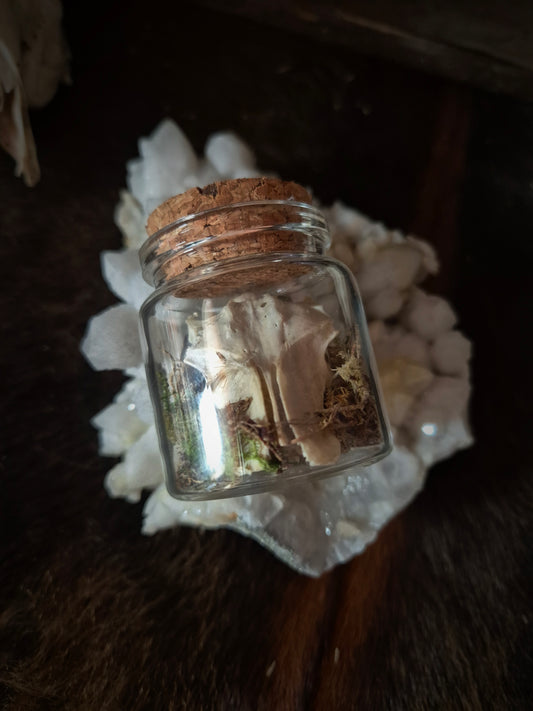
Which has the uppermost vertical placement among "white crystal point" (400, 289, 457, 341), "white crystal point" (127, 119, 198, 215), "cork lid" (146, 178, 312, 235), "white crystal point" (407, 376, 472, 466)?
"white crystal point" (127, 119, 198, 215)

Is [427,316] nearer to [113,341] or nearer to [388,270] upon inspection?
[388,270]

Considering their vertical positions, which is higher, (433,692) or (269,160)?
(269,160)

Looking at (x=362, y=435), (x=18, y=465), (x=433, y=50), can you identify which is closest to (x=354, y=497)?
(x=362, y=435)

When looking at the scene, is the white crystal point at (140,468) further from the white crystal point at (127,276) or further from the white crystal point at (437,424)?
the white crystal point at (437,424)

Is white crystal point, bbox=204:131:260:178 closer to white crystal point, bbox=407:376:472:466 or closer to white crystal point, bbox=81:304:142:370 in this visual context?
white crystal point, bbox=81:304:142:370

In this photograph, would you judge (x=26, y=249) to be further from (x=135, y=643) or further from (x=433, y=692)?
→ (x=433, y=692)

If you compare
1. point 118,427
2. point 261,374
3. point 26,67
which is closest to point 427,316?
point 261,374

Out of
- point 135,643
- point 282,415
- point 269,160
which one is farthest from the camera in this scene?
point 269,160

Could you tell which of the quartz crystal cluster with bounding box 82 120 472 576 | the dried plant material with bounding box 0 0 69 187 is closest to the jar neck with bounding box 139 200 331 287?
the quartz crystal cluster with bounding box 82 120 472 576

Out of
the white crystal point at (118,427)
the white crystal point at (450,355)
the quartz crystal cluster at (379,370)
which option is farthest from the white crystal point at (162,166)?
the white crystal point at (450,355)
